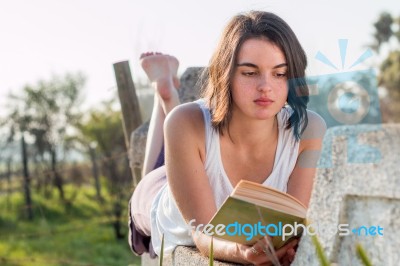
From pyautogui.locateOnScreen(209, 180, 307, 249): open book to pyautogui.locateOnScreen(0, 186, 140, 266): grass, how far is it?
5806 mm

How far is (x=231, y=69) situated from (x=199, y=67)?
2052mm

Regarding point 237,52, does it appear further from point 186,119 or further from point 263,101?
point 186,119

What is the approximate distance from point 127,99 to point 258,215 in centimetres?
332

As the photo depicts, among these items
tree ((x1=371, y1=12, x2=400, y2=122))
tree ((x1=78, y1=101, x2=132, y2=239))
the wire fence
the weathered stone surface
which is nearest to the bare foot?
the weathered stone surface

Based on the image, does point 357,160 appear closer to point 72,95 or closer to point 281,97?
point 281,97

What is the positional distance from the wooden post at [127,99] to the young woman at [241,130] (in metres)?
2.00

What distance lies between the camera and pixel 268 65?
2.20 m

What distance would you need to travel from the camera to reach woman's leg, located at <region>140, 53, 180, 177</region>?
3652 millimetres

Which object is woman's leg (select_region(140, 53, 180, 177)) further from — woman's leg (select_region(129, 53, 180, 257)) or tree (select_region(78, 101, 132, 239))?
tree (select_region(78, 101, 132, 239))

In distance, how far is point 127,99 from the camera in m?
4.91

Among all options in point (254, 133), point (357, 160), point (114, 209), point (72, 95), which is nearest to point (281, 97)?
point (254, 133)

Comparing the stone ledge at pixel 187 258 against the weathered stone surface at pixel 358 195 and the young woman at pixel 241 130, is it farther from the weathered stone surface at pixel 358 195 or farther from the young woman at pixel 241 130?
the weathered stone surface at pixel 358 195

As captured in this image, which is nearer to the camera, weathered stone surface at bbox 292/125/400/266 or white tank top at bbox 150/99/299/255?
weathered stone surface at bbox 292/125/400/266

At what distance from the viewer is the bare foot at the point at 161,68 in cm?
376
